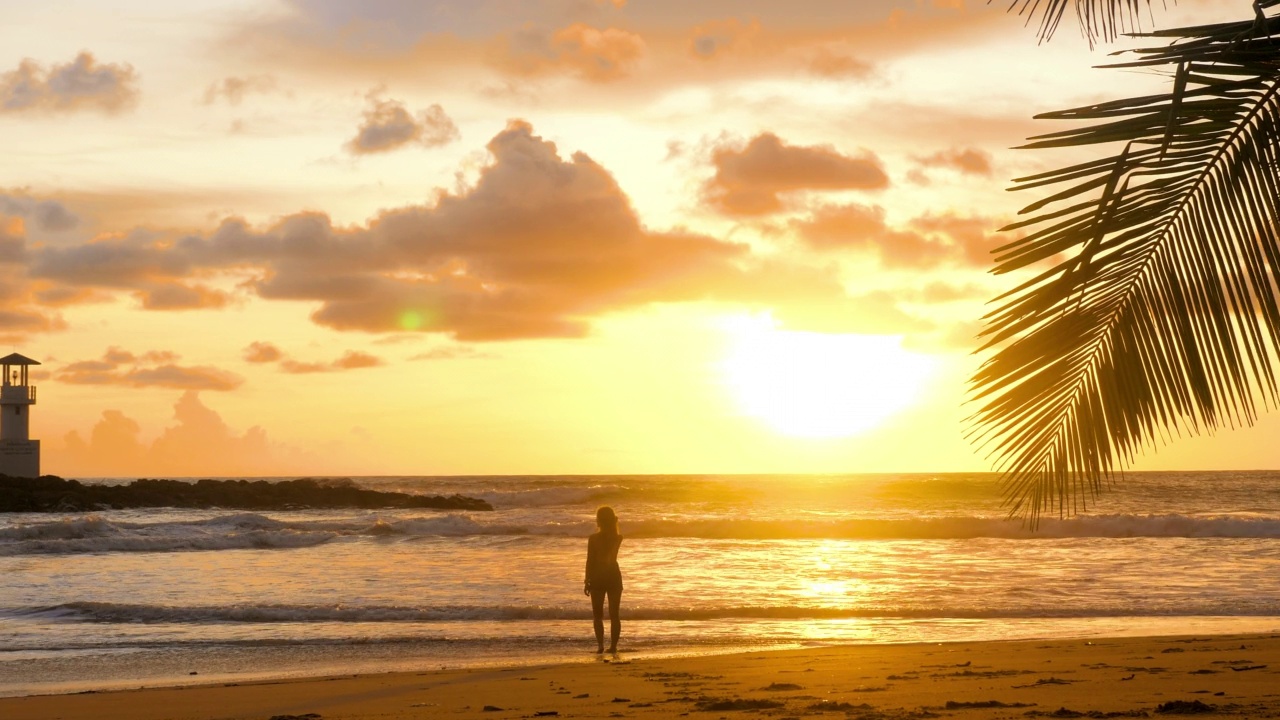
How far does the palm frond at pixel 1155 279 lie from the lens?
7.34 feet

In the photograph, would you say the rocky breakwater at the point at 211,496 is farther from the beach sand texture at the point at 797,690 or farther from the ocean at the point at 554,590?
the beach sand texture at the point at 797,690

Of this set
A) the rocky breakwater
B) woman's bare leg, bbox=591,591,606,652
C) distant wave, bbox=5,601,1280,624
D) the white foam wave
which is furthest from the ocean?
the white foam wave

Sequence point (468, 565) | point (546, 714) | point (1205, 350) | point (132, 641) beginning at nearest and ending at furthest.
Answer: point (1205, 350) → point (546, 714) → point (132, 641) → point (468, 565)

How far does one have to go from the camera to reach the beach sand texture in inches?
312

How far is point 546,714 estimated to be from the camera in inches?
324

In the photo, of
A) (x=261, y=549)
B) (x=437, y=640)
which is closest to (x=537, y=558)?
(x=261, y=549)

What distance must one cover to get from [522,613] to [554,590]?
2.42 metres

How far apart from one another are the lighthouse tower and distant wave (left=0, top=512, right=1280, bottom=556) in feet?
77.6

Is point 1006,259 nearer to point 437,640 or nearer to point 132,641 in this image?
point 437,640

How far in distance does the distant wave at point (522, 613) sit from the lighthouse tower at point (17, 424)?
4214cm

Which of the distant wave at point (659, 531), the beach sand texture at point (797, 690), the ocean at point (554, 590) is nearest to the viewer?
the beach sand texture at point (797, 690)

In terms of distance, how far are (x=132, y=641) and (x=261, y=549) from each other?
1425cm

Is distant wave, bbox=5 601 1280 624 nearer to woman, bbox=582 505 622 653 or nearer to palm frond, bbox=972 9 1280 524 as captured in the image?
woman, bbox=582 505 622 653

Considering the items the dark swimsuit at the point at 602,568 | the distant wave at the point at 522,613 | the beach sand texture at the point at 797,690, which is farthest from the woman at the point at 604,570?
the distant wave at the point at 522,613
